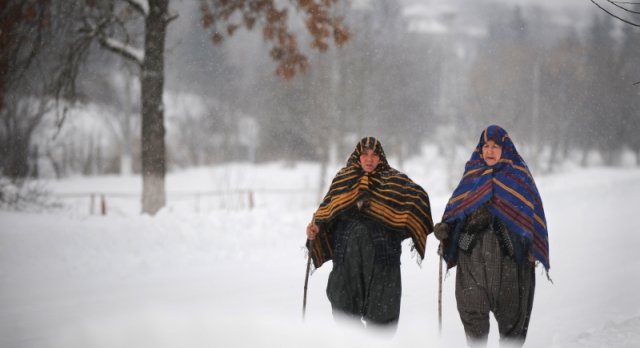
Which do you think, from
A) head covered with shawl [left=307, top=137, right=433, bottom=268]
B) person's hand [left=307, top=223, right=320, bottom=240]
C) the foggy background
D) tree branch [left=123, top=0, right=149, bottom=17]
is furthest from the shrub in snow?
head covered with shawl [left=307, top=137, right=433, bottom=268]

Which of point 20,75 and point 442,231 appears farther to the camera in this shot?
point 20,75

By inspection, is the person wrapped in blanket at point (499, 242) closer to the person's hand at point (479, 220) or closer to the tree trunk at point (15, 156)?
the person's hand at point (479, 220)

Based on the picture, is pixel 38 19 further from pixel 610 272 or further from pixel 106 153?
pixel 106 153

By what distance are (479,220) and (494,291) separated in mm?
512

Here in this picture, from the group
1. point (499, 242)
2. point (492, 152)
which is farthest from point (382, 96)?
point (499, 242)

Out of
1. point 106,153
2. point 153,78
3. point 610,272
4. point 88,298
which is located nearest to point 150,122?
point 153,78

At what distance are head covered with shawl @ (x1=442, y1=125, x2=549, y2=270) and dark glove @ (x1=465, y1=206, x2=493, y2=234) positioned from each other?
5 cm

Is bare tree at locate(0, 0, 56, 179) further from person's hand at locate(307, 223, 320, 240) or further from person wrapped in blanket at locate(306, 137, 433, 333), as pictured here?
person wrapped in blanket at locate(306, 137, 433, 333)

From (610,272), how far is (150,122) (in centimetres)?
792

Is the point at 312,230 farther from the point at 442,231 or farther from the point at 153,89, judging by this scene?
the point at 153,89

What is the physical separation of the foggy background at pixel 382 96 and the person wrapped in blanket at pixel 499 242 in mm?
12541

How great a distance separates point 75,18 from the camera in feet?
33.9

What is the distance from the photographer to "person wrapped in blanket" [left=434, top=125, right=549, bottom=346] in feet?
12.5

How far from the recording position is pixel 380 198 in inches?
163
